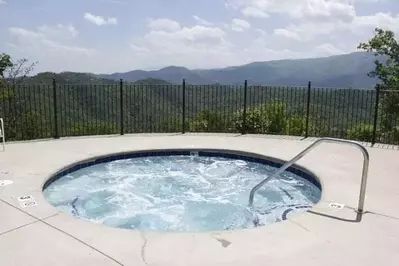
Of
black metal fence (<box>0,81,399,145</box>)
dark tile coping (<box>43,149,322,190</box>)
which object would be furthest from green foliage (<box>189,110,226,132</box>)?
dark tile coping (<box>43,149,322,190</box>)

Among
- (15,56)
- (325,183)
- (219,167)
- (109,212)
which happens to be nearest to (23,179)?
(109,212)

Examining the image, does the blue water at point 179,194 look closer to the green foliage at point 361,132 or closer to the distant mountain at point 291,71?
the green foliage at point 361,132

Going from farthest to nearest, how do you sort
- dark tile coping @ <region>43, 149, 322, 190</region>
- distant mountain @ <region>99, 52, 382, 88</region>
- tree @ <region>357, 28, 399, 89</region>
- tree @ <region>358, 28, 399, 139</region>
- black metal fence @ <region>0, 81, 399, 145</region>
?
distant mountain @ <region>99, 52, 382, 88</region>, tree @ <region>357, 28, 399, 89</region>, tree @ <region>358, 28, 399, 139</region>, black metal fence @ <region>0, 81, 399, 145</region>, dark tile coping @ <region>43, 149, 322, 190</region>

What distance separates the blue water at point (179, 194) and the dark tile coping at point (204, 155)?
0.08 m

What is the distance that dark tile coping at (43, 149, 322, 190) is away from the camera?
5676mm

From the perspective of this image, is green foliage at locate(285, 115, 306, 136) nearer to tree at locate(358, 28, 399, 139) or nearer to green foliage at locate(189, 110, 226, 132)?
green foliage at locate(189, 110, 226, 132)

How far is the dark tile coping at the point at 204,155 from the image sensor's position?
5676 millimetres

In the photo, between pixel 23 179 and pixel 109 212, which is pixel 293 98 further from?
pixel 23 179

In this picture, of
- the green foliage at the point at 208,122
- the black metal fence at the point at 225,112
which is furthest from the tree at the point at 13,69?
the green foliage at the point at 208,122

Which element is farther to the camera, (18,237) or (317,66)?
(317,66)

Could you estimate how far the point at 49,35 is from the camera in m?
15.0

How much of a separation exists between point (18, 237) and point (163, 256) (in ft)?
4.67

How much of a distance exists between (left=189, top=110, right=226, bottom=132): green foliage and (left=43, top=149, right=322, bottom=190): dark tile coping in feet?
11.8

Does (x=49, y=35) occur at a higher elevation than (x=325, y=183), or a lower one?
higher
